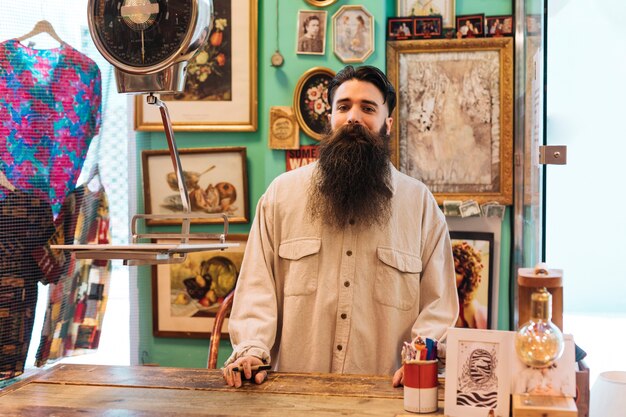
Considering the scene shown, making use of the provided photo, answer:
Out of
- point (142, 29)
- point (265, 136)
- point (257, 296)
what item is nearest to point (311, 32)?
point (265, 136)

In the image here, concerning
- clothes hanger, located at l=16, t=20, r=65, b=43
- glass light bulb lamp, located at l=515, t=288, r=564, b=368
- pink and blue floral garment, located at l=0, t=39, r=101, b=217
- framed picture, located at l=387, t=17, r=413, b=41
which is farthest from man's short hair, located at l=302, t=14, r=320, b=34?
glass light bulb lamp, located at l=515, t=288, r=564, b=368

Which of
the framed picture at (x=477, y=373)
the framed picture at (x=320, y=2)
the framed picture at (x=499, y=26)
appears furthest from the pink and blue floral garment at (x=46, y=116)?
the framed picture at (x=477, y=373)

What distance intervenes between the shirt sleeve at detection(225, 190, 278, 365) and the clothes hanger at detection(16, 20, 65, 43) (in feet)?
3.88

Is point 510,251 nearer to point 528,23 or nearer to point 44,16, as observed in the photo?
point 528,23

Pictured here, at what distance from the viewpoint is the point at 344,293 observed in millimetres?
2480

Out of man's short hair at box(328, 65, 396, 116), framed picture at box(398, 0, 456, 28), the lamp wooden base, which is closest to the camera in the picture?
the lamp wooden base

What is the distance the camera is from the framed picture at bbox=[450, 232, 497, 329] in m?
3.40

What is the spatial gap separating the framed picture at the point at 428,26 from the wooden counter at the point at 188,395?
1.90m

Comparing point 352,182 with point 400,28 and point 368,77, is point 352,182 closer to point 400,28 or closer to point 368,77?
point 368,77

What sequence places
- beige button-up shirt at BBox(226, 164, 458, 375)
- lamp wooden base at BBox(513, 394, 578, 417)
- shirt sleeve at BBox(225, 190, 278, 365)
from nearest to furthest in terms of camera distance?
lamp wooden base at BBox(513, 394, 578, 417) < shirt sleeve at BBox(225, 190, 278, 365) < beige button-up shirt at BBox(226, 164, 458, 375)

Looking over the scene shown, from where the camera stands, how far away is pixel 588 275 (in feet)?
8.36

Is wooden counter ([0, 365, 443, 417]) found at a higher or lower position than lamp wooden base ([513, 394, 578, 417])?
lower

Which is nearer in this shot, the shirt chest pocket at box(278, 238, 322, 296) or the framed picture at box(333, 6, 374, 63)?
the shirt chest pocket at box(278, 238, 322, 296)

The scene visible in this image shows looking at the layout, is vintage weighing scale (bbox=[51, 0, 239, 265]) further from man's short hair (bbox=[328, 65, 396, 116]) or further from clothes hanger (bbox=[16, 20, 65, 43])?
clothes hanger (bbox=[16, 20, 65, 43])
